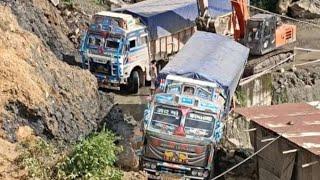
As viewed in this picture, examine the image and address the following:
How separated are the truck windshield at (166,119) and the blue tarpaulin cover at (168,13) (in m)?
8.78

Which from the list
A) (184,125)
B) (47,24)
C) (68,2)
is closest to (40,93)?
(184,125)

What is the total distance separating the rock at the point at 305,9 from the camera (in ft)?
130

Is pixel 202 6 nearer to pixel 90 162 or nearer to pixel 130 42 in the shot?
pixel 130 42

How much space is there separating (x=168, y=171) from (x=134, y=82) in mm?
8711

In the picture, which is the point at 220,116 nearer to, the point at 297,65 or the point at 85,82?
the point at 85,82

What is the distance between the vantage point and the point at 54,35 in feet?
97.4

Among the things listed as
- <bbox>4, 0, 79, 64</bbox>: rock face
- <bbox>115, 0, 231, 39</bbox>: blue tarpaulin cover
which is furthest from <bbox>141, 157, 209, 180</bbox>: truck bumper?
<bbox>115, 0, 231, 39</bbox>: blue tarpaulin cover

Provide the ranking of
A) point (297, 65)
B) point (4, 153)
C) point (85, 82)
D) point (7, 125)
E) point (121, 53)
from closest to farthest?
point (4, 153) → point (7, 125) → point (85, 82) → point (121, 53) → point (297, 65)

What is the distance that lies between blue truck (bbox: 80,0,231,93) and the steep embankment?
9.92 ft

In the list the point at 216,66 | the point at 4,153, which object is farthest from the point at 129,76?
the point at 4,153

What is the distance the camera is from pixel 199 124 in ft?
66.3

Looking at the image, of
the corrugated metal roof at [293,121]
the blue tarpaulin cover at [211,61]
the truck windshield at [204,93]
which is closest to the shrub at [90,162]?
the truck windshield at [204,93]

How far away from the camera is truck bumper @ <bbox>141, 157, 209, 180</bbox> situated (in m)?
20.0

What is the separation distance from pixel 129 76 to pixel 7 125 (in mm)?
9107
